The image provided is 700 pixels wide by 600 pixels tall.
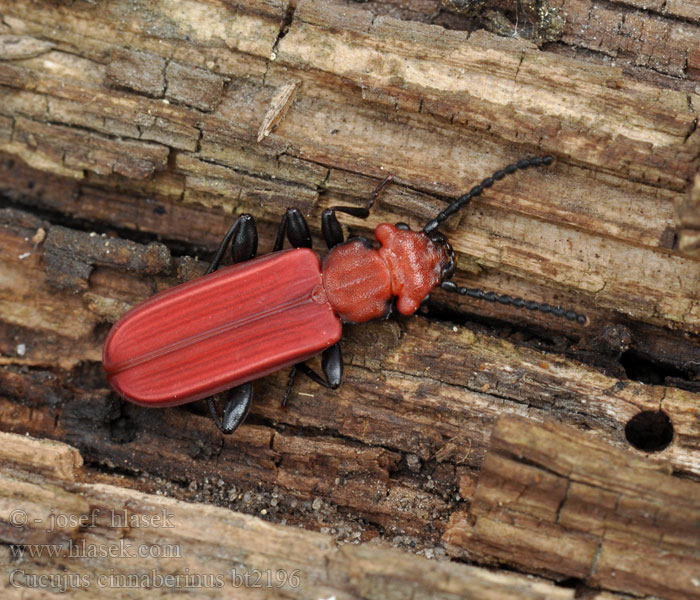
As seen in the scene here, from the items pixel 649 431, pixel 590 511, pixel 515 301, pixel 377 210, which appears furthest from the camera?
pixel 377 210

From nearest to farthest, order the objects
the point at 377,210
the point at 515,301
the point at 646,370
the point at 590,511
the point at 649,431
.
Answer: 1. the point at 590,511
2. the point at 649,431
3. the point at 515,301
4. the point at 646,370
5. the point at 377,210

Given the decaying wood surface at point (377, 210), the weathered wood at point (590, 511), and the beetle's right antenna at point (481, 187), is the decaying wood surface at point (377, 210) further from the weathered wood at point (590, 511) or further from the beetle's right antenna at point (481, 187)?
the weathered wood at point (590, 511)

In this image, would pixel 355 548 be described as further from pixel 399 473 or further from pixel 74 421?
pixel 74 421

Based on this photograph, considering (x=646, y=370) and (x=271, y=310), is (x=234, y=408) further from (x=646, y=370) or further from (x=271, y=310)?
(x=646, y=370)

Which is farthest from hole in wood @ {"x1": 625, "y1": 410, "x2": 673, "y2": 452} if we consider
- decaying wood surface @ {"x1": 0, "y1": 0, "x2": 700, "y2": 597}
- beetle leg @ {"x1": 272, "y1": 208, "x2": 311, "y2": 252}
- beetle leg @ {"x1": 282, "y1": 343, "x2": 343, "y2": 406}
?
beetle leg @ {"x1": 272, "y1": 208, "x2": 311, "y2": 252}

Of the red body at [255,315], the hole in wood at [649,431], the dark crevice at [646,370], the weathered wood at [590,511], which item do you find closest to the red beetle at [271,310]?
the red body at [255,315]

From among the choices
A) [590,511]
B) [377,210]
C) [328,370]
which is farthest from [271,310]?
[590,511]

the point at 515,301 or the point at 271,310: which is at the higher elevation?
the point at 515,301

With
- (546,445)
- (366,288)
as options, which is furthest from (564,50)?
(546,445)
